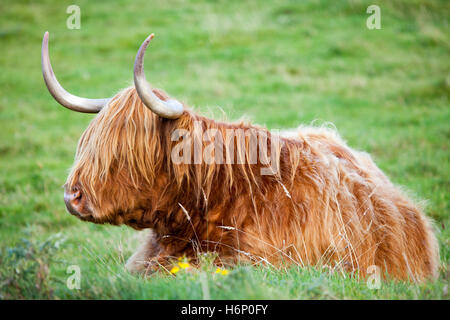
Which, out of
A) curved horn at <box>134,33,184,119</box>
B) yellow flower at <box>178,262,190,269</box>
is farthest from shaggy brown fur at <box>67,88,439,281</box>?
yellow flower at <box>178,262,190,269</box>

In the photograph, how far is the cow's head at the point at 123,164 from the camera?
11.9 feet

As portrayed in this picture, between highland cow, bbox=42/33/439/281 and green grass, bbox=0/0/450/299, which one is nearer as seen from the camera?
green grass, bbox=0/0/450/299

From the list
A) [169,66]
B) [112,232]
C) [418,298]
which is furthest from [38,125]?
[418,298]

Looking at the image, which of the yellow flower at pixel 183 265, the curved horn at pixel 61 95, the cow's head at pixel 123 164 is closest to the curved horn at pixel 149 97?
the cow's head at pixel 123 164

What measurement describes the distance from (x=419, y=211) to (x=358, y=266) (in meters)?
1.19

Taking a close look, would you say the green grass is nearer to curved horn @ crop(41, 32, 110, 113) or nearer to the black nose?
the black nose

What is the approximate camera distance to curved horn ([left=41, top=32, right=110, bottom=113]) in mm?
3799

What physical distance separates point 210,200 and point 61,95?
4.29ft

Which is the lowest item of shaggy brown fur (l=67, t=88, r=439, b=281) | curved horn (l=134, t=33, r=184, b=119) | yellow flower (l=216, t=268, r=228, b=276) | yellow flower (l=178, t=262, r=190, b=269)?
yellow flower (l=216, t=268, r=228, b=276)

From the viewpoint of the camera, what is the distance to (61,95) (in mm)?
3875

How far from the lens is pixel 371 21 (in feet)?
50.6

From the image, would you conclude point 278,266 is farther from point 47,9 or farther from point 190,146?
point 47,9

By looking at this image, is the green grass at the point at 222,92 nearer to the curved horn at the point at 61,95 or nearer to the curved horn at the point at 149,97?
the curved horn at the point at 149,97

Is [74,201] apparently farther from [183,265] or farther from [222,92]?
[222,92]
